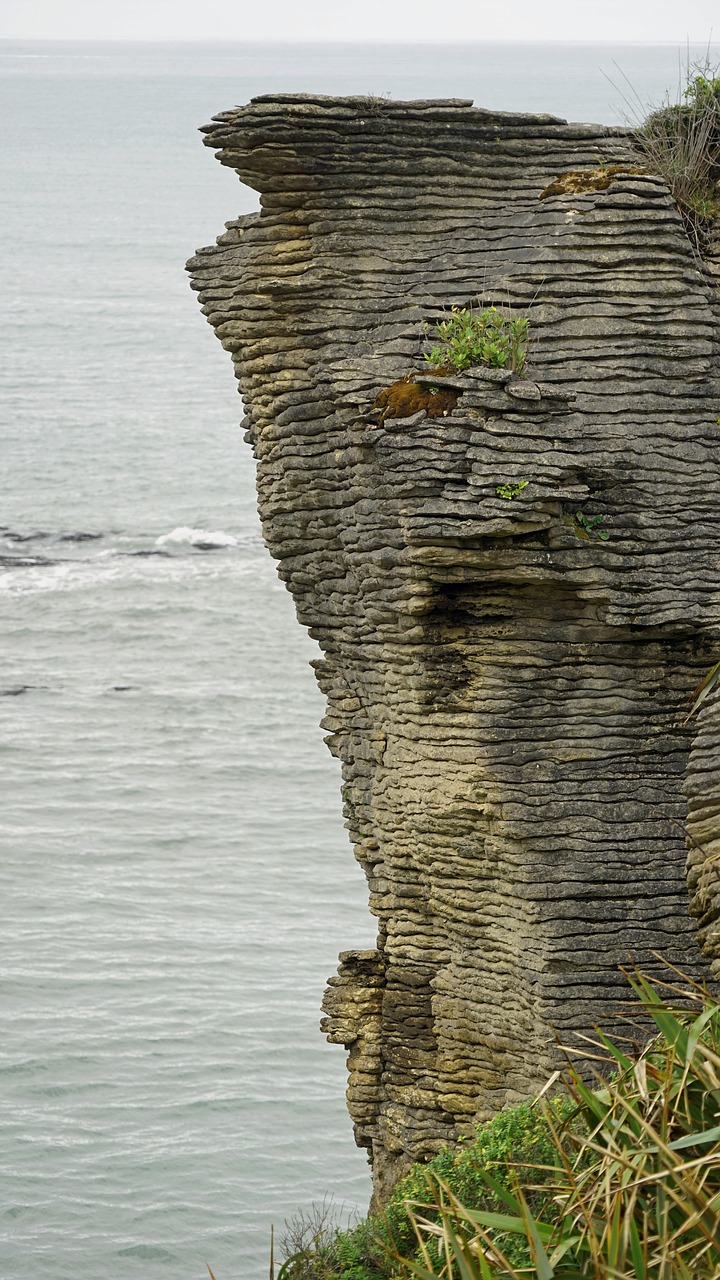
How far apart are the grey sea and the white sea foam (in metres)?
0.16

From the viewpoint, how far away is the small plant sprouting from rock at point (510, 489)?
15.6 m

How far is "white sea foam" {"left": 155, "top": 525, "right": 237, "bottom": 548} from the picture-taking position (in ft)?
244

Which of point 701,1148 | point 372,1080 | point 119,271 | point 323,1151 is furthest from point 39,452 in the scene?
point 701,1148

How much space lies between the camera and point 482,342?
1633cm

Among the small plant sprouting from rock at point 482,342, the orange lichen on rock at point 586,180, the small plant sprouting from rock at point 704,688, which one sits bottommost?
the small plant sprouting from rock at point 704,688

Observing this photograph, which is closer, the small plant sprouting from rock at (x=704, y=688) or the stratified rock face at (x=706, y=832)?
the stratified rock face at (x=706, y=832)

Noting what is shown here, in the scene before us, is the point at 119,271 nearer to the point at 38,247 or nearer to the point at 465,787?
the point at 38,247

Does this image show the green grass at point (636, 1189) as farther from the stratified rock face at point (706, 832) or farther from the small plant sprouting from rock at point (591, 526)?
the small plant sprouting from rock at point (591, 526)

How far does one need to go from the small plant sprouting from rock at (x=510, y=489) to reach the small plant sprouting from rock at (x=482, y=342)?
1202 mm

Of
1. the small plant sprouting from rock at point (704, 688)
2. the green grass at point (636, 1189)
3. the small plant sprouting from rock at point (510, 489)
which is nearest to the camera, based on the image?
the green grass at point (636, 1189)

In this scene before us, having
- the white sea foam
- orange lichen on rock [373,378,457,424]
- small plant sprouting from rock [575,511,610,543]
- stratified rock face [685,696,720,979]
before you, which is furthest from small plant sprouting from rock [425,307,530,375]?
the white sea foam

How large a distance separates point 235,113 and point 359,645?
5.43 meters

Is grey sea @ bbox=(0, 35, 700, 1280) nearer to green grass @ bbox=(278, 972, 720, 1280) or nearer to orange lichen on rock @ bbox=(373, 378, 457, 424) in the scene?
orange lichen on rock @ bbox=(373, 378, 457, 424)

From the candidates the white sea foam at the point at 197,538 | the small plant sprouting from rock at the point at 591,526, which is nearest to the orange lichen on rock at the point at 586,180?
the small plant sprouting from rock at the point at 591,526
